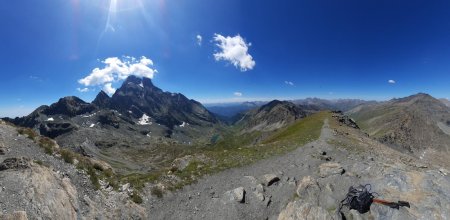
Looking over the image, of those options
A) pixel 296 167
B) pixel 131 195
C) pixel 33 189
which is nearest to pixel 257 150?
pixel 296 167

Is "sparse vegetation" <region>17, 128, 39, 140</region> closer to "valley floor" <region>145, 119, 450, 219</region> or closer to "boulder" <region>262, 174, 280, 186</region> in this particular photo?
"valley floor" <region>145, 119, 450, 219</region>

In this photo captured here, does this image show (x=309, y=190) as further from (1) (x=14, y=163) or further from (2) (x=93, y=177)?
(1) (x=14, y=163)

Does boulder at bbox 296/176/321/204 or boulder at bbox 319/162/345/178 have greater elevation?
boulder at bbox 319/162/345/178

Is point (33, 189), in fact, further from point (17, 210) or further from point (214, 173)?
point (214, 173)

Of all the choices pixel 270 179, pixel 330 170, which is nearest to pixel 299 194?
pixel 270 179

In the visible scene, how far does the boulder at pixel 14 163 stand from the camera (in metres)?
19.5

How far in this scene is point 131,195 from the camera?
85.3 ft

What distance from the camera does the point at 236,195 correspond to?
95.9 feet

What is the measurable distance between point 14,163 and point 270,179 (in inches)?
942

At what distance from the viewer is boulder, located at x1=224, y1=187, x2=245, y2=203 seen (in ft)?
94.5

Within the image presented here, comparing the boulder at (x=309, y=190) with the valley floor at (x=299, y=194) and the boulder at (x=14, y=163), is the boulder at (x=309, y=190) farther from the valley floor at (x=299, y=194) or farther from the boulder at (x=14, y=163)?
the boulder at (x=14, y=163)

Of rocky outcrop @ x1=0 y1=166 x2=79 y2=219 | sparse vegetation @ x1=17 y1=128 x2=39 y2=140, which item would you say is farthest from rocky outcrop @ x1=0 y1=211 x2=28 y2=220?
sparse vegetation @ x1=17 y1=128 x2=39 y2=140

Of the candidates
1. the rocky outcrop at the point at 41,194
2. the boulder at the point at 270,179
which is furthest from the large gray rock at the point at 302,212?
the rocky outcrop at the point at 41,194

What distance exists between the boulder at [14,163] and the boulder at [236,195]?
57.2 feet
